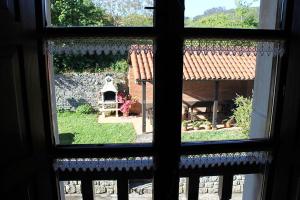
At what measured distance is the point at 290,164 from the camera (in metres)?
1.20

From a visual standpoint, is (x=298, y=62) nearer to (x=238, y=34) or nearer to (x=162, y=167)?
(x=238, y=34)

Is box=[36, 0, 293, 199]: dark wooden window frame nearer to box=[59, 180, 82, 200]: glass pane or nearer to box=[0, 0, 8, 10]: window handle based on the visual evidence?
box=[59, 180, 82, 200]: glass pane

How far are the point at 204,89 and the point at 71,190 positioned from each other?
765mm

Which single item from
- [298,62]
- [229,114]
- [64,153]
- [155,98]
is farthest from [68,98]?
[298,62]

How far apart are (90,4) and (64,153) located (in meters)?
0.61

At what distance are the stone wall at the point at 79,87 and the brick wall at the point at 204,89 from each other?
44 millimetres

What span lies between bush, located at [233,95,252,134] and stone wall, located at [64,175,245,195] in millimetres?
279

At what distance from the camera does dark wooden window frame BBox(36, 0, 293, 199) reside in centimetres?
108

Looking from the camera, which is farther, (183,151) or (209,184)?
(209,184)

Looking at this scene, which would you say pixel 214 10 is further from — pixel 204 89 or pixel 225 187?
pixel 225 187

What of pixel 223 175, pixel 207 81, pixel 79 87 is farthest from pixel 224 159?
pixel 79 87

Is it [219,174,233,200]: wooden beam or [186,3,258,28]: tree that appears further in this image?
[219,174,233,200]: wooden beam

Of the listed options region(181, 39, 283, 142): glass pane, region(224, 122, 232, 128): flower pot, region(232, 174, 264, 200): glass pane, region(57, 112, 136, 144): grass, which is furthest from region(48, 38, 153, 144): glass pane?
region(232, 174, 264, 200): glass pane

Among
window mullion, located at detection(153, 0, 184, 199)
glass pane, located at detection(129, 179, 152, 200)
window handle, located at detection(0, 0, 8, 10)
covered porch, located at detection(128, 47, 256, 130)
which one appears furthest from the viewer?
glass pane, located at detection(129, 179, 152, 200)
